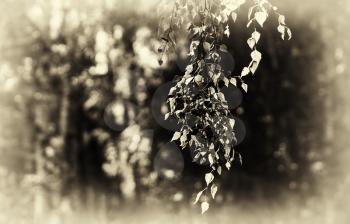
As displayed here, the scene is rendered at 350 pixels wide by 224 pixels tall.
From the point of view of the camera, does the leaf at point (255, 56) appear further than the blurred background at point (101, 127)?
No

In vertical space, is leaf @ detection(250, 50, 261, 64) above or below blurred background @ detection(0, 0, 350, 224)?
below

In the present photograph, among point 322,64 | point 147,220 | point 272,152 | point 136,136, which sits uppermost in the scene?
point 322,64

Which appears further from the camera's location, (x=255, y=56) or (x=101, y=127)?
(x=101, y=127)

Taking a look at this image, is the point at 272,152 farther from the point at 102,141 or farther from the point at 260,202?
the point at 102,141

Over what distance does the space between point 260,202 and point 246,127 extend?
481 millimetres

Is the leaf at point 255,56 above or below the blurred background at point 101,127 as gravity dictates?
below

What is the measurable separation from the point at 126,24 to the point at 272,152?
3.95 ft

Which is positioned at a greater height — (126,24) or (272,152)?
(126,24)

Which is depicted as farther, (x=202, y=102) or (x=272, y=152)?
(x=272, y=152)

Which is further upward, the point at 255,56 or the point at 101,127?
the point at 101,127

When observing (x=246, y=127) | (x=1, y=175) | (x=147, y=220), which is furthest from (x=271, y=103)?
(x=1, y=175)

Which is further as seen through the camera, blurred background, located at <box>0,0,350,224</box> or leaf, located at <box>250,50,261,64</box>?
blurred background, located at <box>0,0,350,224</box>

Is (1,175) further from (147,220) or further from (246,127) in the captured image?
(246,127)

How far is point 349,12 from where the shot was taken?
2926mm
